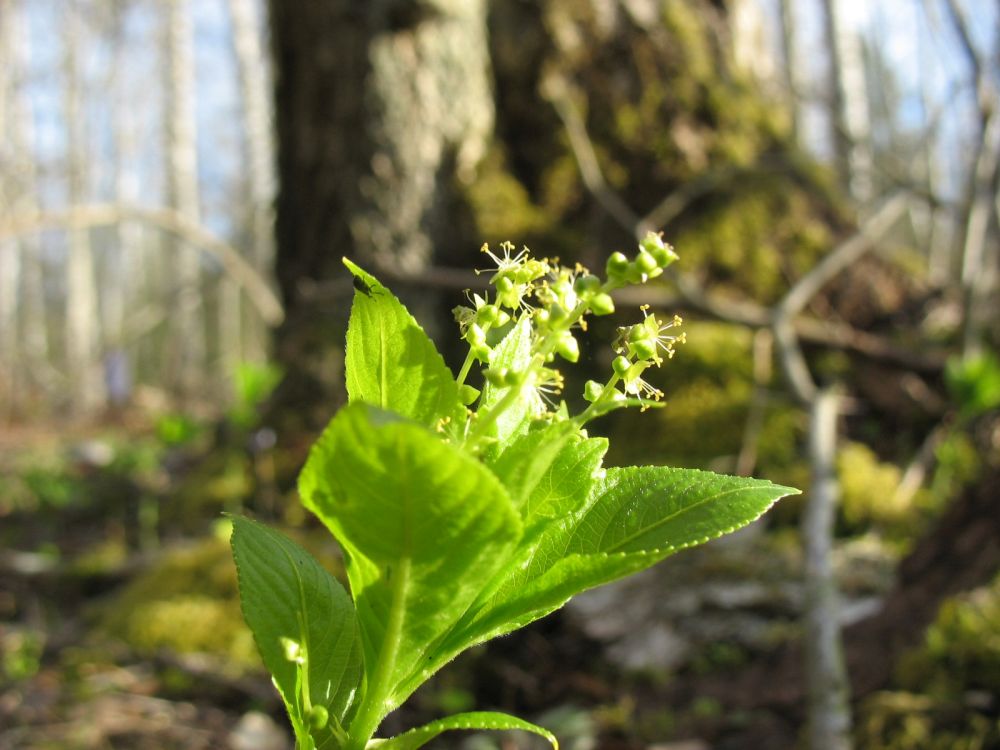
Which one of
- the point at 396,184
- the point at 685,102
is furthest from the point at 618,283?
the point at 685,102

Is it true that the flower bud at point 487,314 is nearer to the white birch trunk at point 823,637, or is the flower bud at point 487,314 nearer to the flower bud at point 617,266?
the flower bud at point 617,266

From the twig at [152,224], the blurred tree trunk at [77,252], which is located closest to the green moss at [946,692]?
the twig at [152,224]

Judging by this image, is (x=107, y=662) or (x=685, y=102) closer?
(x=107, y=662)

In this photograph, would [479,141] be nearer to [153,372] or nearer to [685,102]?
[685,102]

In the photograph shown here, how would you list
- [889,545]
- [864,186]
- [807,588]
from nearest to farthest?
[807,588], [889,545], [864,186]

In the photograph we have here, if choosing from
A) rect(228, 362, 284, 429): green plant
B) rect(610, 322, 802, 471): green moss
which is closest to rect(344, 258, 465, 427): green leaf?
rect(610, 322, 802, 471): green moss

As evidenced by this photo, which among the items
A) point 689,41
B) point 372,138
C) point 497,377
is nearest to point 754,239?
point 689,41
